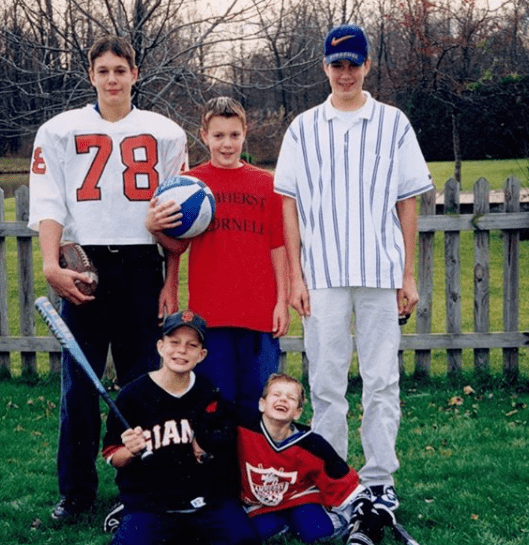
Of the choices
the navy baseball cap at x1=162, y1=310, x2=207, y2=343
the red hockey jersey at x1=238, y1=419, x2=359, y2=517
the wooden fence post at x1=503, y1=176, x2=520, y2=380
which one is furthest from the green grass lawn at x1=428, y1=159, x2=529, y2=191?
the navy baseball cap at x1=162, y1=310, x2=207, y2=343

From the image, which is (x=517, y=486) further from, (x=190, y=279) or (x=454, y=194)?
(x=454, y=194)

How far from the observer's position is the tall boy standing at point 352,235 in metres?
3.84

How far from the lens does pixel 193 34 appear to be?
8.01m

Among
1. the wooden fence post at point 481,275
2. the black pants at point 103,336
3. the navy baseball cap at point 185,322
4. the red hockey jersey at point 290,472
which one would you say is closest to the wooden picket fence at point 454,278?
the wooden fence post at point 481,275

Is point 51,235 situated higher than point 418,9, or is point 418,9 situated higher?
point 418,9

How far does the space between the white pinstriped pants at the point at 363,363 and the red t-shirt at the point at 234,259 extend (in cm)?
25

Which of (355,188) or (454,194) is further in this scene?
(454,194)

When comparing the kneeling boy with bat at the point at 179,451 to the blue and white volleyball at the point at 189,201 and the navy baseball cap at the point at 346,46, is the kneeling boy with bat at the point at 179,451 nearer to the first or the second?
the blue and white volleyball at the point at 189,201

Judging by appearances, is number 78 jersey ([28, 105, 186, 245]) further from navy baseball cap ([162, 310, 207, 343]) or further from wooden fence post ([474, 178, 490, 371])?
wooden fence post ([474, 178, 490, 371])

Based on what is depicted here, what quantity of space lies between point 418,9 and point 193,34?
11317 millimetres

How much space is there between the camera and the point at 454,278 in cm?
664

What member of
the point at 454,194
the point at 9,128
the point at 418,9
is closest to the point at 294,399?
the point at 454,194

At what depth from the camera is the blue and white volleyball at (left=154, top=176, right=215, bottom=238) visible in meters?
3.69

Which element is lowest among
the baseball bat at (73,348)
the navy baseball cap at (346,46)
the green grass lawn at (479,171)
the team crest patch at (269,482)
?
the team crest patch at (269,482)
